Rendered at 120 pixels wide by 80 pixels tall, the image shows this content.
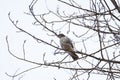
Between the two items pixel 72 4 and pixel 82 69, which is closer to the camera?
pixel 82 69

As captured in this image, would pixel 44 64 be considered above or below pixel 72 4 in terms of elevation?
below

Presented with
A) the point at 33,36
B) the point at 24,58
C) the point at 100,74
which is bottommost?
the point at 100,74

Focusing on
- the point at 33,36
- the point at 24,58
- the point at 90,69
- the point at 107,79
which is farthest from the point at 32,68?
the point at 107,79

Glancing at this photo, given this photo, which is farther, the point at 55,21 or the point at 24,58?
the point at 55,21

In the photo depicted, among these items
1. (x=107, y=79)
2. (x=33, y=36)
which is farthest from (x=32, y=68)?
(x=107, y=79)

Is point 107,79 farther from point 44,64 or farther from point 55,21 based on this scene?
point 55,21

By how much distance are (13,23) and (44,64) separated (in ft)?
2.01

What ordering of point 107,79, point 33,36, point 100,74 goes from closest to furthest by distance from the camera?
1. point 33,36
2. point 107,79
3. point 100,74

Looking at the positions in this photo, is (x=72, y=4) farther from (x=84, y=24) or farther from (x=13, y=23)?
(x=13, y=23)

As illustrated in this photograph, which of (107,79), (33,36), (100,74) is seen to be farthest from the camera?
(100,74)

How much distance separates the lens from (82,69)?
341 centimetres

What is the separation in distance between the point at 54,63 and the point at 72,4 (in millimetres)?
A: 763

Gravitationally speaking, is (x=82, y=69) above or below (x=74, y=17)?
below

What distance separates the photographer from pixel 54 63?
11.6 ft
